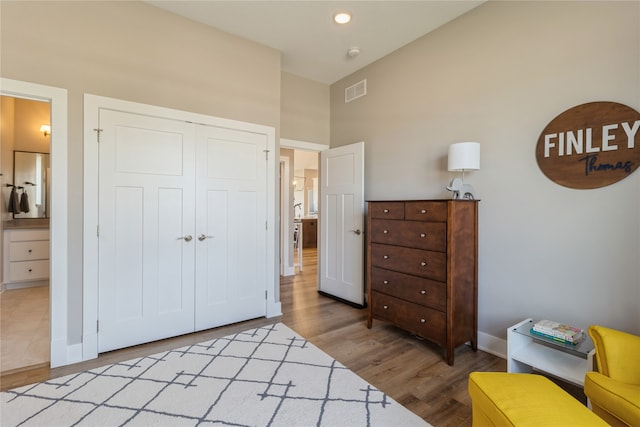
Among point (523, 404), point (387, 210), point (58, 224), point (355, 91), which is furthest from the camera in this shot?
point (355, 91)

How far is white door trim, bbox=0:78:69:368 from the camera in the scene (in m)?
2.25

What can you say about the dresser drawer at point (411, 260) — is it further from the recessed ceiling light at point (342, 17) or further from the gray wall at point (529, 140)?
the recessed ceiling light at point (342, 17)

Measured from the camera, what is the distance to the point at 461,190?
2.58 meters

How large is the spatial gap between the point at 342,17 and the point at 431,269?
2.49 meters

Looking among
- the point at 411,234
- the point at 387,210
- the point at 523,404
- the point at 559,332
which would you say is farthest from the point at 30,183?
the point at 559,332

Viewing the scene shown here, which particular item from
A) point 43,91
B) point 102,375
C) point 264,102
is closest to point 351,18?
point 264,102

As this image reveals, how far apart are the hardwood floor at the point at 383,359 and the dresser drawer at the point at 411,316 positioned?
17 cm

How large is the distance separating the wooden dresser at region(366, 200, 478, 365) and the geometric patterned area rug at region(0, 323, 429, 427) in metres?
0.80

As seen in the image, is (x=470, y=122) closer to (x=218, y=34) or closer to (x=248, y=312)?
(x=218, y=34)

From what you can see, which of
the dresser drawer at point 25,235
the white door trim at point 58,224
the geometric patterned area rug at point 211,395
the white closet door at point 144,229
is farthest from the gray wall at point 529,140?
the dresser drawer at point 25,235

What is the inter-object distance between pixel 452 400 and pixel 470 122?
2.28 meters

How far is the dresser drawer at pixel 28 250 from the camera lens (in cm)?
429

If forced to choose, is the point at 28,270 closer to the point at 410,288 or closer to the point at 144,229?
the point at 144,229

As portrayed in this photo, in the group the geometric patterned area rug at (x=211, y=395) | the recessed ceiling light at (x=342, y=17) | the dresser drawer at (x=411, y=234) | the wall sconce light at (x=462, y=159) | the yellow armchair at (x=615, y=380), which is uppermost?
the recessed ceiling light at (x=342, y=17)
